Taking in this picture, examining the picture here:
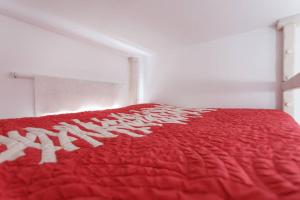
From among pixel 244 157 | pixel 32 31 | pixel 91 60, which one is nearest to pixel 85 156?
pixel 244 157

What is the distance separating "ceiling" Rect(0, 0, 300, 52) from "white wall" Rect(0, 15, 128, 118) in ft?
0.98

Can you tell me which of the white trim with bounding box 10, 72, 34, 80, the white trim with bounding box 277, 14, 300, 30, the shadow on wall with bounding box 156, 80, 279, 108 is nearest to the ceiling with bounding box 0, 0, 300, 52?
the white trim with bounding box 277, 14, 300, 30

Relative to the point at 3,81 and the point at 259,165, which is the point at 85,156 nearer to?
the point at 259,165

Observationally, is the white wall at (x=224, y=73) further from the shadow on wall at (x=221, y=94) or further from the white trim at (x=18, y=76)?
the white trim at (x=18, y=76)

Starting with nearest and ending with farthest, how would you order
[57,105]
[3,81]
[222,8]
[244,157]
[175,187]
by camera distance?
[175,187]
[244,157]
[3,81]
[222,8]
[57,105]

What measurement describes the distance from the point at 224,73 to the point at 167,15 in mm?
1177

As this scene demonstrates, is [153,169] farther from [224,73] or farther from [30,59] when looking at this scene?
[224,73]

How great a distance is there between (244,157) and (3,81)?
72.6 inches

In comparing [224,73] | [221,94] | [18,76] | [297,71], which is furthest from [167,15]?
[297,71]

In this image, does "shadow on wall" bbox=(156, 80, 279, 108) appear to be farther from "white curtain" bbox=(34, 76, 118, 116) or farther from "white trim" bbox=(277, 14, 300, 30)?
"white curtain" bbox=(34, 76, 118, 116)

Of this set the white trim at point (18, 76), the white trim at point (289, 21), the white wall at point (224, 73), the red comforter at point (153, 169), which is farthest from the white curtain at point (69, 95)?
Answer: the white trim at point (289, 21)

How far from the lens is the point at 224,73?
7.61 feet

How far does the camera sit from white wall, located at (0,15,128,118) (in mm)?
1473

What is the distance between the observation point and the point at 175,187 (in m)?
0.36
